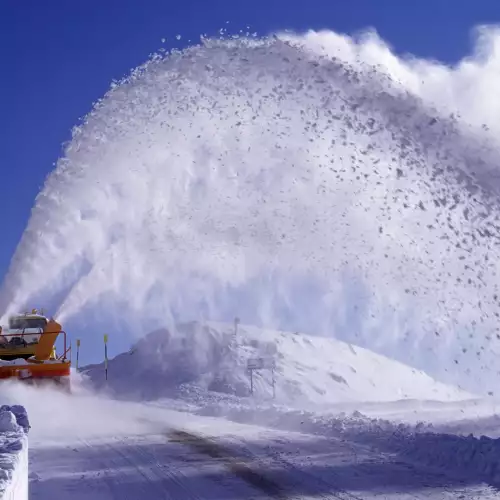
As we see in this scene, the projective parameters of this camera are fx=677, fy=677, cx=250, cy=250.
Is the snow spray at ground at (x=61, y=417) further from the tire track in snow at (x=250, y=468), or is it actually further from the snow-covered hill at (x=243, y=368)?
the snow-covered hill at (x=243, y=368)

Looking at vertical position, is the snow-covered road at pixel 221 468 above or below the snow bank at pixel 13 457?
below

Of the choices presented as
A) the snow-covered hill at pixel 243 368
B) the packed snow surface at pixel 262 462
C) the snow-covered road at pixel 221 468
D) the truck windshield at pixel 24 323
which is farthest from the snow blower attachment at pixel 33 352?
the snow-covered hill at pixel 243 368

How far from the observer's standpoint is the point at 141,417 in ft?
64.1

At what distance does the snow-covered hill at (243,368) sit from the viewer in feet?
148

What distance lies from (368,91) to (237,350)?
121 feet

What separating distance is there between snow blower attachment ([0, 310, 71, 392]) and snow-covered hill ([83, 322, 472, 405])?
67.7ft

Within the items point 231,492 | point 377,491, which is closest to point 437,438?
point 377,491

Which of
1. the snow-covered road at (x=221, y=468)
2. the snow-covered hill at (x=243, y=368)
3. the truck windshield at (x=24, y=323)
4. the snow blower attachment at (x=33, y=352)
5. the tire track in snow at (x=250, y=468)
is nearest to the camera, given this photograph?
the tire track in snow at (x=250, y=468)

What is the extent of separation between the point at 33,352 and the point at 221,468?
11.5 m

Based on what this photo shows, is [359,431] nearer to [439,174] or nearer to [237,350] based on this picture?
[439,174]

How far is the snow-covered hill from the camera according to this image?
45.0m

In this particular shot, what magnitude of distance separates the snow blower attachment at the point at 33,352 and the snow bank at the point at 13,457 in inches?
405

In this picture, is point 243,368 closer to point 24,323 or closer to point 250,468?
point 24,323

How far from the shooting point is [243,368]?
47344 millimetres
